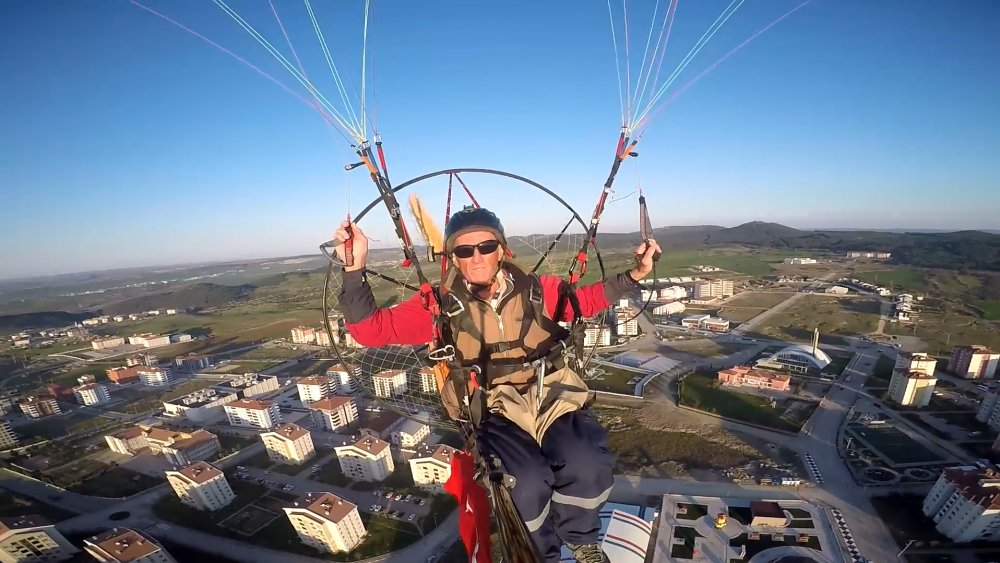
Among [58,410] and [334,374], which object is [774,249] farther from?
[58,410]

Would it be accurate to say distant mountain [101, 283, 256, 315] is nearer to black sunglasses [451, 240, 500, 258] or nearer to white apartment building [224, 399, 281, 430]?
white apartment building [224, 399, 281, 430]

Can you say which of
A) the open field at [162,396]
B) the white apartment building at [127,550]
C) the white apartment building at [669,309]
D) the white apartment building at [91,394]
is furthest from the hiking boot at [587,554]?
the white apartment building at [669,309]

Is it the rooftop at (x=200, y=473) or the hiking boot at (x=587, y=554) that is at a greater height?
the hiking boot at (x=587, y=554)

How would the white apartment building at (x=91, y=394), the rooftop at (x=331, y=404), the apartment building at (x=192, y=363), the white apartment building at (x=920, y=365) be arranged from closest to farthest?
1. the white apartment building at (x=920, y=365)
2. the rooftop at (x=331, y=404)
3. the white apartment building at (x=91, y=394)
4. the apartment building at (x=192, y=363)

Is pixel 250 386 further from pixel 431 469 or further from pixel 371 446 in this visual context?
pixel 431 469

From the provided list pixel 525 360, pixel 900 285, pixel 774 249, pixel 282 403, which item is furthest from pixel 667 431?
pixel 774 249

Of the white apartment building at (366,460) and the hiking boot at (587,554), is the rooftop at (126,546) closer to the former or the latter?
the white apartment building at (366,460)
